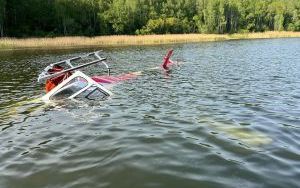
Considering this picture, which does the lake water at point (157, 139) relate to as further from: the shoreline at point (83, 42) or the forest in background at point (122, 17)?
the forest in background at point (122, 17)

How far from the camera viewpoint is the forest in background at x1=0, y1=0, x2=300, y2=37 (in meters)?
105

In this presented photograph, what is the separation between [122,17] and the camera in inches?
4444

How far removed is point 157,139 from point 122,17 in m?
104

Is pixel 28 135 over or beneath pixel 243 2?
beneath

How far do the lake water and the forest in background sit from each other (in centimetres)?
8156

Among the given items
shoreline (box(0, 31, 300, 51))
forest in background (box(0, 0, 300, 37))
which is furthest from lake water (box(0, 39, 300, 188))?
forest in background (box(0, 0, 300, 37))

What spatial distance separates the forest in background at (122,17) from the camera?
345 feet

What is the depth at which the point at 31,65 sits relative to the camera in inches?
1548

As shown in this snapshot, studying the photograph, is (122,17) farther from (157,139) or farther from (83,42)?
(157,139)

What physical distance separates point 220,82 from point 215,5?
126m

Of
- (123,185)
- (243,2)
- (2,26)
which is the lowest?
(123,185)

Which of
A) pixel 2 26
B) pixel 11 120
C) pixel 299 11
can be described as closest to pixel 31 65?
pixel 11 120

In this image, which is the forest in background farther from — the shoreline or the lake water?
the lake water

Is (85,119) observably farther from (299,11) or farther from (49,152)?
(299,11)
